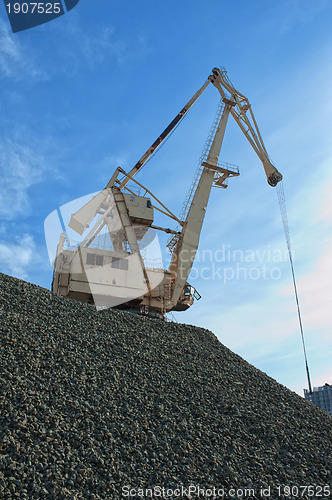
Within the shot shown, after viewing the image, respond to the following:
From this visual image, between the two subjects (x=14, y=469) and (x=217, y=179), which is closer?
(x=14, y=469)

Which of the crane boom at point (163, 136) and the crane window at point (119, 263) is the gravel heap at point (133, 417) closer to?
the crane window at point (119, 263)

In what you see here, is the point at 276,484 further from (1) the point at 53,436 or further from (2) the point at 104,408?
(1) the point at 53,436

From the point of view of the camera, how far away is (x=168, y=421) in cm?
812

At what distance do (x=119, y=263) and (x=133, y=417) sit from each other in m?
9.04

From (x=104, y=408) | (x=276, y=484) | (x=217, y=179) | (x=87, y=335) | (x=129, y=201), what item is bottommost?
(x=276, y=484)

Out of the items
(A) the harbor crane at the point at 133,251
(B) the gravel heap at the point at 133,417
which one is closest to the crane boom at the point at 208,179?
(A) the harbor crane at the point at 133,251

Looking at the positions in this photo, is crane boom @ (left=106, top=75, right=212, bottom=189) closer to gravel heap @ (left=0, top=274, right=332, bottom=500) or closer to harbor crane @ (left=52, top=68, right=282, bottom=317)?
harbor crane @ (left=52, top=68, right=282, bottom=317)

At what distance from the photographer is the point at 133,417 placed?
26.0ft

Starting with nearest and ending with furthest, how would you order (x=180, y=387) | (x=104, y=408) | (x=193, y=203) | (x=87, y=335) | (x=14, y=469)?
(x=14, y=469), (x=104, y=408), (x=180, y=387), (x=87, y=335), (x=193, y=203)

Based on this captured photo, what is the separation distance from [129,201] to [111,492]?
12.9 meters

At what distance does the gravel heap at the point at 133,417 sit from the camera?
20.8 feet

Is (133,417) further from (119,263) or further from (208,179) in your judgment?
(208,179)

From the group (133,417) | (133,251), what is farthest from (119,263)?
(133,417)

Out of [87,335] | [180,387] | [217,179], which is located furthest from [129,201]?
[180,387]
